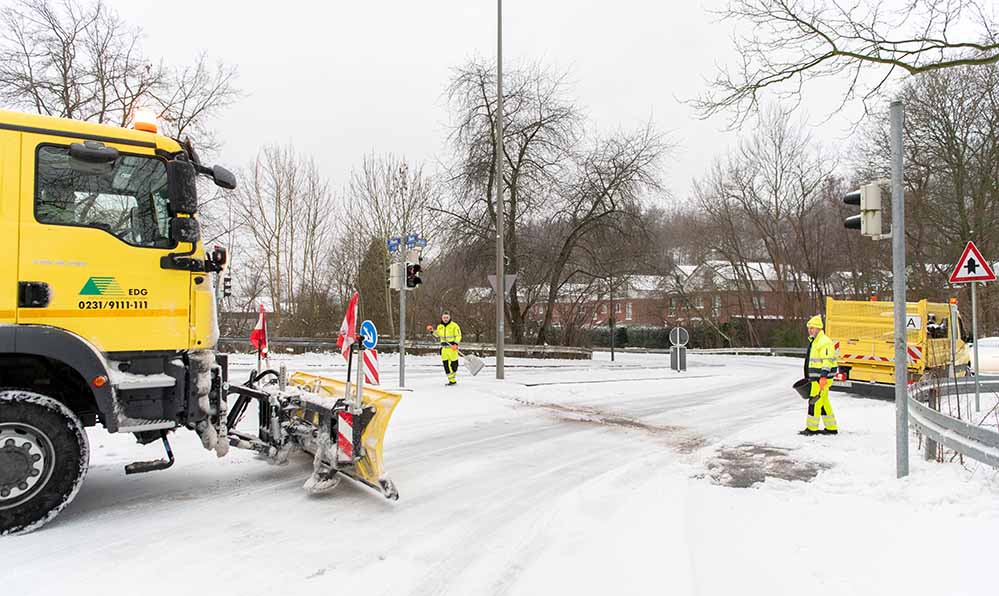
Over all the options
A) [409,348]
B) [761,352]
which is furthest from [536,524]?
[761,352]

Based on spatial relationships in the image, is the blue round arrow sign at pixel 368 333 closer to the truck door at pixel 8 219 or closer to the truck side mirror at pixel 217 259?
the truck side mirror at pixel 217 259

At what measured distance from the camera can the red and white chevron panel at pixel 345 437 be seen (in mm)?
5625

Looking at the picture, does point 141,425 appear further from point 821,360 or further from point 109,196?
point 821,360

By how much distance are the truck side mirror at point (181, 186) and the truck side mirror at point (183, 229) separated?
7cm

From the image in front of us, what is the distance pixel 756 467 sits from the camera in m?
7.08

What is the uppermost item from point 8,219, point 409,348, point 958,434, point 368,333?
point 8,219

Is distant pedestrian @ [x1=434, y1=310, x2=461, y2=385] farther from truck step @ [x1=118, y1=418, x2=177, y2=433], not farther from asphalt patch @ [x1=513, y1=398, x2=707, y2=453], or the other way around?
truck step @ [x1=118, y1=418, x2=177, y2=433]

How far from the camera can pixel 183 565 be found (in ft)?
13.5

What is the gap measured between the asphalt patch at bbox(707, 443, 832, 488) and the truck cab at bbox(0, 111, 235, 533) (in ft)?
16.7

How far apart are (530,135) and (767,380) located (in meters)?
14.2

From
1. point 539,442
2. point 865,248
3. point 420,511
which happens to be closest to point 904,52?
point 539,442

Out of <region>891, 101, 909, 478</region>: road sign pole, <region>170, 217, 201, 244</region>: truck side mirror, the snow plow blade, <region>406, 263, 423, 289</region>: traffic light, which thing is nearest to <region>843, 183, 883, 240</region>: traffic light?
<region>891, 101, 909, 478</region>: road sign pole

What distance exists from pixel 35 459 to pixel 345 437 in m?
2.27

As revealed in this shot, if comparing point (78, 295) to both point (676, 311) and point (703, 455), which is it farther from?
point (676, 311)
